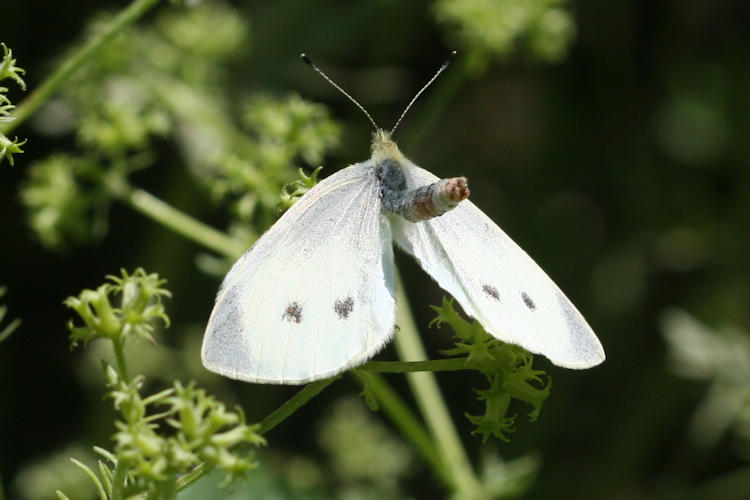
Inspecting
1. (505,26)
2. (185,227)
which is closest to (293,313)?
(185,227)

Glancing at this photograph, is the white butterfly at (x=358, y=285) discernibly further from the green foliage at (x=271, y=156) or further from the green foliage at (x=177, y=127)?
the green foliage at (x=271, y=156)

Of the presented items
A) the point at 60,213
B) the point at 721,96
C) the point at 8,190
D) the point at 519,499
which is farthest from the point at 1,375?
the point at 721,96

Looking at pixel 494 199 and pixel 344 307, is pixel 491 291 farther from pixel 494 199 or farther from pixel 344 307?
pixel 494 199

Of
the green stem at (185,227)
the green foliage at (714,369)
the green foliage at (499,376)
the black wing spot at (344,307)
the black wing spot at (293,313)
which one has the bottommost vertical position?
the green foliage at (714,369)

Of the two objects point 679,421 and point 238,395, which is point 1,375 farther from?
point 679,421

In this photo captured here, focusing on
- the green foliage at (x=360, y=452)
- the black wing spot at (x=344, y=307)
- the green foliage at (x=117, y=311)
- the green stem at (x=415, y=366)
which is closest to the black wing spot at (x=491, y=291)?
the green stem at (x=415, y=366)

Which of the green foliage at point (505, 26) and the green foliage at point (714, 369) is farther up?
the green foliage at point (505, 26)

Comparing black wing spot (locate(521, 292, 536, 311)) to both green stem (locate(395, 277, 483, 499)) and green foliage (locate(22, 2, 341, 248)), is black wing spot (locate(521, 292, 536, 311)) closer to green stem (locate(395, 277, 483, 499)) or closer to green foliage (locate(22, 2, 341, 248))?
green foliage (locate(22, 2, 341, 248))
